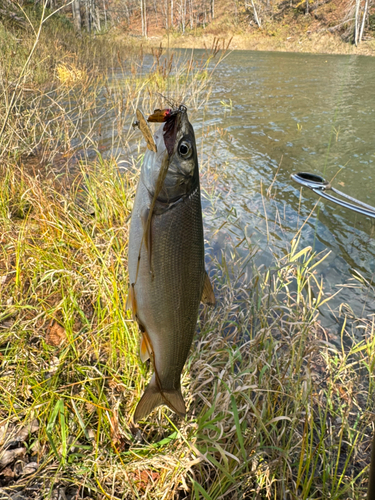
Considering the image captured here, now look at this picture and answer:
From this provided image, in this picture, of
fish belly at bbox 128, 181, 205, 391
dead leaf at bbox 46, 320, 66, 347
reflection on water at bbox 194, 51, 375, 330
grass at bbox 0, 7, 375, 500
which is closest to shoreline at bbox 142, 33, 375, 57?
reflection on water at bbox 194, 51, 375, 330

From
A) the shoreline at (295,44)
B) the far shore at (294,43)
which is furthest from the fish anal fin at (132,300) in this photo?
the far shore at (294,43)

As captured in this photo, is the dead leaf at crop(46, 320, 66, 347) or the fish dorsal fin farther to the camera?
the dead leaf at crop(46, 320, 66, 347)

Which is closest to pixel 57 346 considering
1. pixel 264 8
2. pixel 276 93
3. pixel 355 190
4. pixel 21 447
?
pixel 21 447

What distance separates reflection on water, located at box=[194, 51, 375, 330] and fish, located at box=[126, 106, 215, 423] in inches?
91.0

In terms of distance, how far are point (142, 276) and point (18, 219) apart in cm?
320

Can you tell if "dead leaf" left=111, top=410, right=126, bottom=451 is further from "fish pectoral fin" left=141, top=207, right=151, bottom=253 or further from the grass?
"fish pectoral fin" left=141, top=207, right=151, bottom=253

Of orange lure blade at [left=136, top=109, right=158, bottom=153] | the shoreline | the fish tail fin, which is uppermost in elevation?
the shoreline

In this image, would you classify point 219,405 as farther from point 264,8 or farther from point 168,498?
point 264,8

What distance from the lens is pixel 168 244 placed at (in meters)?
1.17

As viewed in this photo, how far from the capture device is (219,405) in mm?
2068

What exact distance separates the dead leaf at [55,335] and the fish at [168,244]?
1421 millimetres

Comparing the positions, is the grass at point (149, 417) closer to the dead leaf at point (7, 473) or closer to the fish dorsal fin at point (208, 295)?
the dead leaf at point (7, 473)

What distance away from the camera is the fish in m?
1.13

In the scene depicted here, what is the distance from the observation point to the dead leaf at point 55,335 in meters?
2.50
